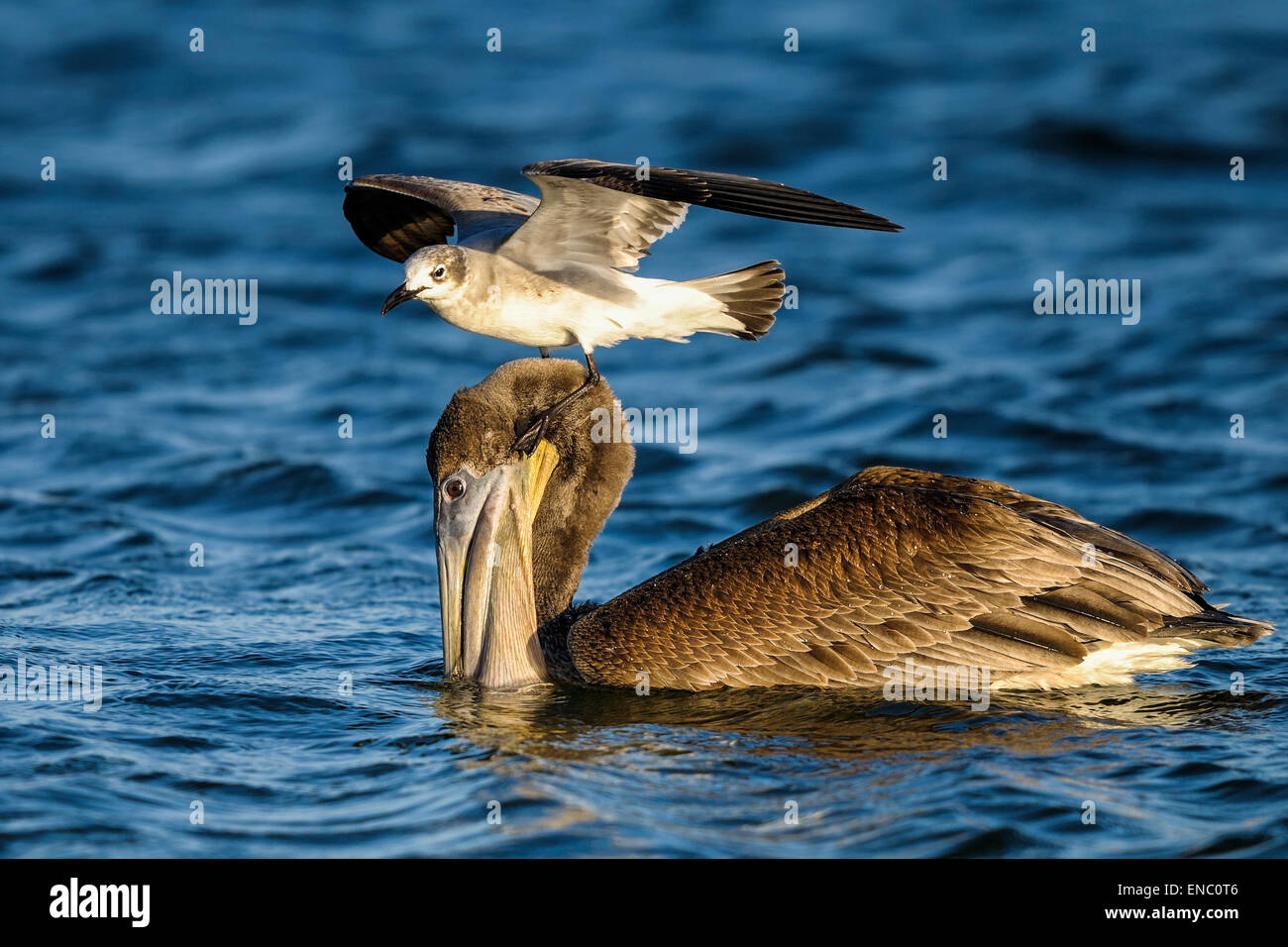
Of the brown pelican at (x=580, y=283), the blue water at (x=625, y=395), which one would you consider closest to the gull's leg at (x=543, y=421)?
the brown pelican at (x=580, y=283)

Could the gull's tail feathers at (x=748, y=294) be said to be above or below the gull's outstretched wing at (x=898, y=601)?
above

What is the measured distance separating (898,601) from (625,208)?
2103 millimetres

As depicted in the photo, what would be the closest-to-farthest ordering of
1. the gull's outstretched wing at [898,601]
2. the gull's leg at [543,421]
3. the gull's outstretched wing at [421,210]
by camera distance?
the gull's outstretched wing at [898,601]
the gull's leg at [543,421]
the gull's outstretched wing at [421,210]

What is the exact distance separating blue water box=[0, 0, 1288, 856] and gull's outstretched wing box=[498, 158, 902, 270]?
1939mm

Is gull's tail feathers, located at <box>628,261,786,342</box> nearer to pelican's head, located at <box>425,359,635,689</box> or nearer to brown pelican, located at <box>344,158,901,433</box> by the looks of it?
brown pelican, located at <box>344,158,901,433</box>

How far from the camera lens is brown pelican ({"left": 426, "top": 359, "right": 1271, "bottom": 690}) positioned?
610cm

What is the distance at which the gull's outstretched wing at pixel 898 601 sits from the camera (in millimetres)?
6070

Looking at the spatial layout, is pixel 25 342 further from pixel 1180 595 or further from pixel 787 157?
pixel 1180 595

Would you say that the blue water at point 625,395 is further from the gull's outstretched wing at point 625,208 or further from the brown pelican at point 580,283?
the gull's outstretched wing at point 625,208

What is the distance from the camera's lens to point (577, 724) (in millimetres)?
6098

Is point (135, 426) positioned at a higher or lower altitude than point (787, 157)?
lower

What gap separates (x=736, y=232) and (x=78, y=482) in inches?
288

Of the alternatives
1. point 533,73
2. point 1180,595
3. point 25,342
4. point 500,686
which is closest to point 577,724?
point 500,686

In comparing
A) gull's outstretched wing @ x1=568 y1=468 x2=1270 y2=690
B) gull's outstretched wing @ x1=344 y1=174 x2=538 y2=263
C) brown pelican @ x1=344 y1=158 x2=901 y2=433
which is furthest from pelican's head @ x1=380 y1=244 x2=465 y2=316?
gull's outstretched wing @ x1=568 y1=468 x2=1270 y2=690
